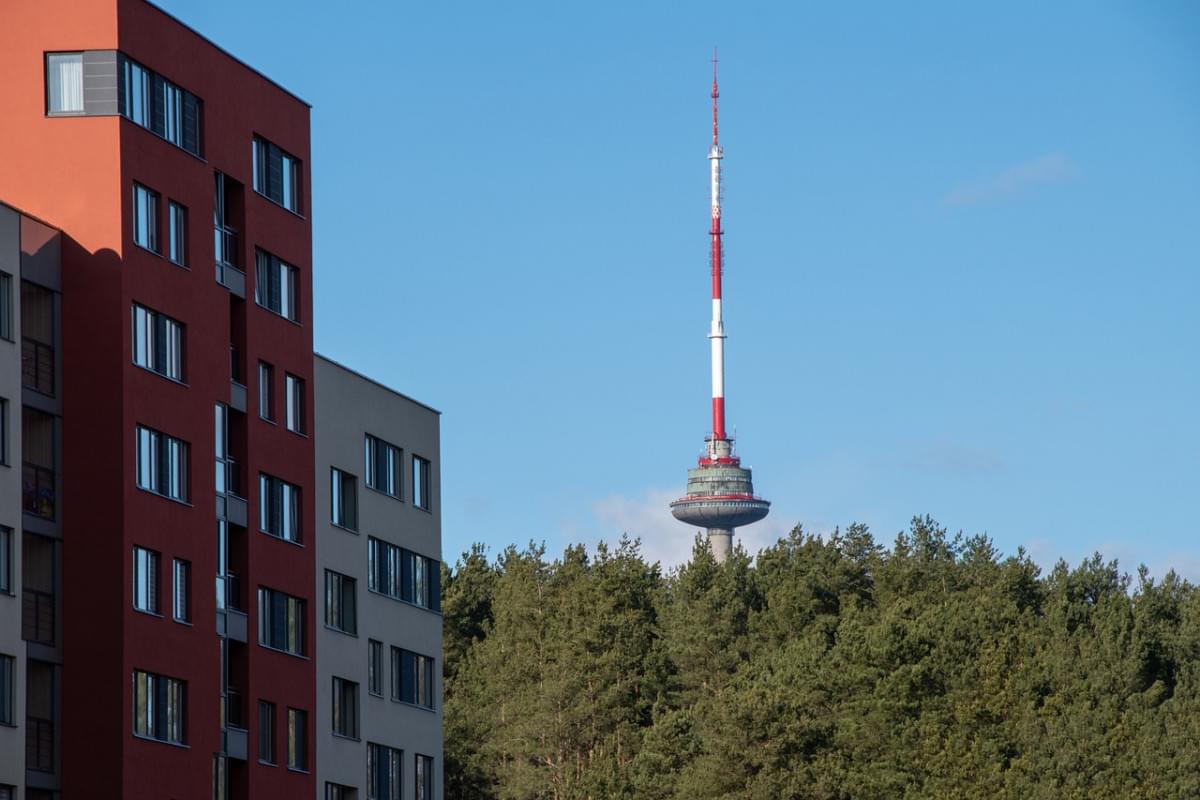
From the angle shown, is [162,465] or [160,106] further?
[160,106]

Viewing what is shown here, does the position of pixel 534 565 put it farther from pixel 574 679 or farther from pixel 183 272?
pixel 183 272

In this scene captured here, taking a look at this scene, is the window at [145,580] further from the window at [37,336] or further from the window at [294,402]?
the window at [294,402]

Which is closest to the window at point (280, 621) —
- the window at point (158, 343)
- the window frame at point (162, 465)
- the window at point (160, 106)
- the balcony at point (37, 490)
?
the window frame at point (162, 465)

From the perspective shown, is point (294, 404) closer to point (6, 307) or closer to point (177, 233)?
point (177, 233)

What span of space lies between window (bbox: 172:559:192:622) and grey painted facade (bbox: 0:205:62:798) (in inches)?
133

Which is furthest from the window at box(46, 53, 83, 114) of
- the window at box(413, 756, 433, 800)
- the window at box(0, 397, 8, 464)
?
the window at box(413, 756, 433, 800)

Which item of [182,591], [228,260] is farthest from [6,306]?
[228,260]

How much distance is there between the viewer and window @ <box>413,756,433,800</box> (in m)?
76.4

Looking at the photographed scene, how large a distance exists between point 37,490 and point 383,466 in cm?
1942

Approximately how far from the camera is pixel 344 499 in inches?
2864

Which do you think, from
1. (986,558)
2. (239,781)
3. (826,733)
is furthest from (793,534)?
(239,781)

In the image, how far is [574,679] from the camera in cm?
12750

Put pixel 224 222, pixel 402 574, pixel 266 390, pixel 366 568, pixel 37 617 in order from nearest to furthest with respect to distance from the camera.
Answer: pixel 37 617
pixel 224 222
pixel 266 390
pixel 366 568
pixel 402 574

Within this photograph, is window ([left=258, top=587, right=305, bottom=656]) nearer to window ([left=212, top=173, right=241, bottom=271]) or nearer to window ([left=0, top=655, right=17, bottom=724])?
window ([left=212, top=173, right=241, bottom=271])
